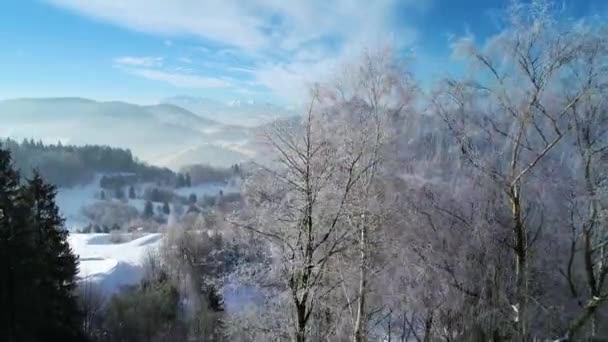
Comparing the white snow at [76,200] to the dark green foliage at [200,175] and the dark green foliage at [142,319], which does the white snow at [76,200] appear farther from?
the dark green foliage at [142,319]

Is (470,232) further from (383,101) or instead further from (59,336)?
(59,336)

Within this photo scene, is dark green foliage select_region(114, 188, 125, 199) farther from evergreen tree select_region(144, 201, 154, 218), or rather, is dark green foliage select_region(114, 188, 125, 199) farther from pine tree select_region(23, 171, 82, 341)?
pine tree select_region(23, 171, 82, 341)

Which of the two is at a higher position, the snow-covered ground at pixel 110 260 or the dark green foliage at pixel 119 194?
the dark green foliage at pixel 119 194

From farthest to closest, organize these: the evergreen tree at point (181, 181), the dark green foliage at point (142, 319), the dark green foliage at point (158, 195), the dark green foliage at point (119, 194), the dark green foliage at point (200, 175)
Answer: the dark green foliage at point (200, 175), the evergreen tree at point (181, 181), the dark green foliage at point (119, 194), the dark green foliage at point (158, 195), the dark green foliage at point (142, 319)

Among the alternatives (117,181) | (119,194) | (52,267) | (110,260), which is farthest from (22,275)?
(117,181)

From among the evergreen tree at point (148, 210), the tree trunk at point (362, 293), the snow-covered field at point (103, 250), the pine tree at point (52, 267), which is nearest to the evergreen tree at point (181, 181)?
the snow-covered field at point (103, 250)
